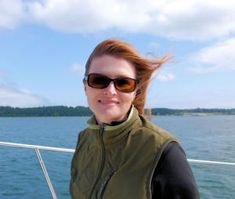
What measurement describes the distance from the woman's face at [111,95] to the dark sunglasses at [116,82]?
0.04ft

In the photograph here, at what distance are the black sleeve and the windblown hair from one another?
0.33 metres

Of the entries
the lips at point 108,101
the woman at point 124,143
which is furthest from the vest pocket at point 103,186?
the lips at point 108,101

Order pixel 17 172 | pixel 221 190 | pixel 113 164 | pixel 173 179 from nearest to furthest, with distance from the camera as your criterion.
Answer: pixel 173 179
pixel 113 164
pixel 221 190
pixel 17 172

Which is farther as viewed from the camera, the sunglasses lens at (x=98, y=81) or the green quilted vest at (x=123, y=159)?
the sunglasses lens at (x=98, y=81)

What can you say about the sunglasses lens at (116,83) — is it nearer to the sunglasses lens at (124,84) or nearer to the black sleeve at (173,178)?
the sunglasses lens at (124,84)

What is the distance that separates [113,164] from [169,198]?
8.8 inches

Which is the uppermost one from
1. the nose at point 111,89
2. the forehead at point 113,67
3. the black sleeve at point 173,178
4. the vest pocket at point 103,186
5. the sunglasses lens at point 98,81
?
the forehead at point 113,67

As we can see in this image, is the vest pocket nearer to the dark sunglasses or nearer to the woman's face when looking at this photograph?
the woman's face

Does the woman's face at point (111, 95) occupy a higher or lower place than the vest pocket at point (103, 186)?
higher

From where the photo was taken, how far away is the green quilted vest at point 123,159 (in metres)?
1.09

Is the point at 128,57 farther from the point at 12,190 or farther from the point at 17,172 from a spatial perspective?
the point at 17,172

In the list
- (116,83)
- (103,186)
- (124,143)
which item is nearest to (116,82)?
(116,83)

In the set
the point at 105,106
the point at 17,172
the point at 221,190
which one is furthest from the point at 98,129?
the point at 17,172

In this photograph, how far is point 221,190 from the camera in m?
8.31
